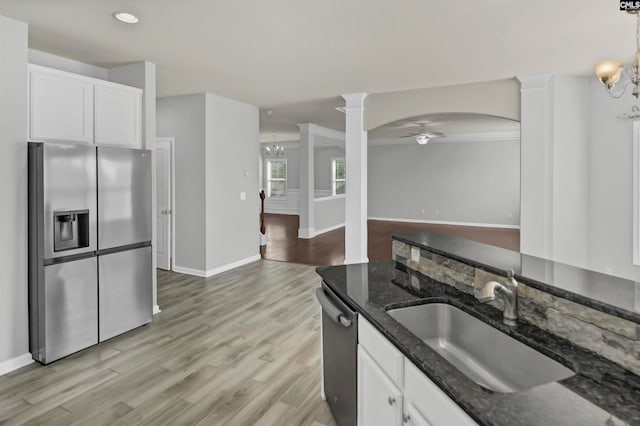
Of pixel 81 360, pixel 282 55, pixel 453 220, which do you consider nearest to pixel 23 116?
pixel 81 360

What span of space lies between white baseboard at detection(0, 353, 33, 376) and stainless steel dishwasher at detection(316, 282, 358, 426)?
2.38 metres

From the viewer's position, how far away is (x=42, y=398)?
245 cm

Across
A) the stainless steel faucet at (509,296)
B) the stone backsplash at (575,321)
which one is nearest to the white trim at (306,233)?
the stone backsplash at (575,321)

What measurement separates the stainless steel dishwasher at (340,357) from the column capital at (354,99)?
397 cm

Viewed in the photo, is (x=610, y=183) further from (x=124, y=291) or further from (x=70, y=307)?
(x=70, y=307)

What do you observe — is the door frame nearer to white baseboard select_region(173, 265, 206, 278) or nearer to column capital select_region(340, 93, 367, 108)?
white baseboard select_region(173, 265, 206, 278)

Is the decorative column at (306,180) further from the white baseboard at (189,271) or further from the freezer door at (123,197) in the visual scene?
the freezer door at (123,197)

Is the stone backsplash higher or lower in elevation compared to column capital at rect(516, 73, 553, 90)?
lower

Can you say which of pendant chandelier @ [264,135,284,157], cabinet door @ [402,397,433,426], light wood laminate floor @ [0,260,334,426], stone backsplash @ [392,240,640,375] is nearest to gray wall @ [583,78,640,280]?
light wood laminate floor @ [0,260,334,426]

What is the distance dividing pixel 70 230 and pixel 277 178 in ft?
36.2

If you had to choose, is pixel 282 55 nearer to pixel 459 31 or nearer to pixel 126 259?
pixel 459 31

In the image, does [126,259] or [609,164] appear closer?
[126,259]

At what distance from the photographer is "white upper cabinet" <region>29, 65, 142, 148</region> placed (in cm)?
302

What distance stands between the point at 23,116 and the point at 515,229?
10.5m
